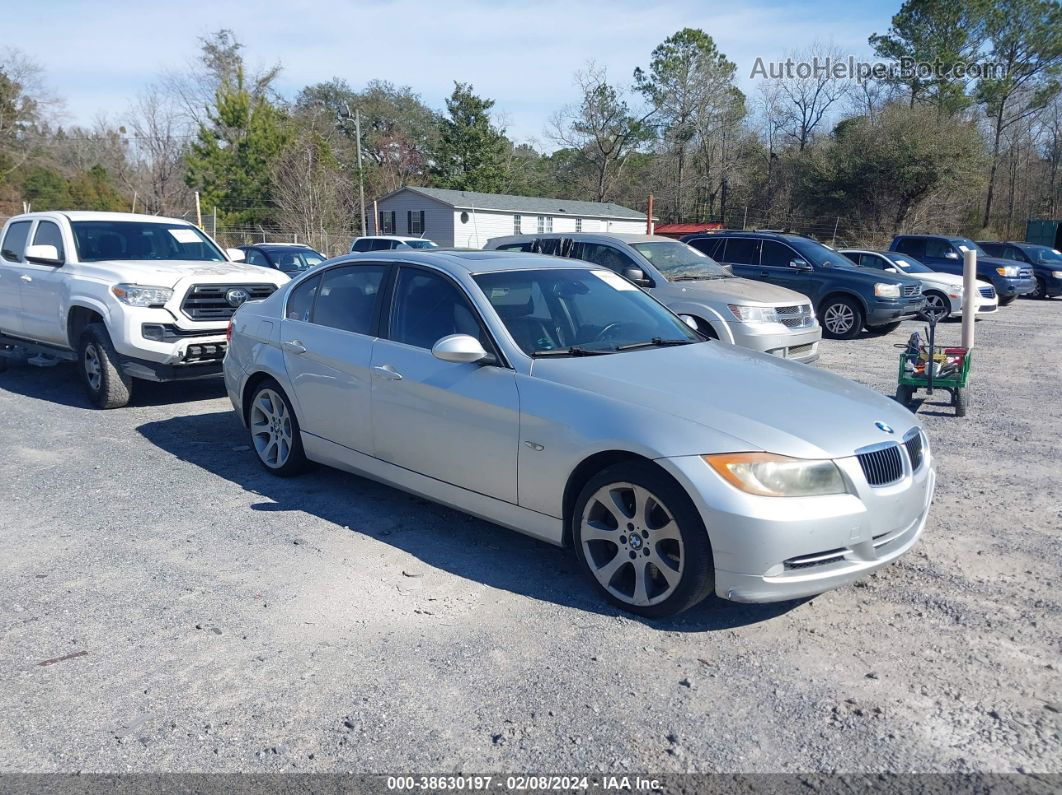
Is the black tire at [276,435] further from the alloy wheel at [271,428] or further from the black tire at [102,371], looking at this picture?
the black tire at [102,371]

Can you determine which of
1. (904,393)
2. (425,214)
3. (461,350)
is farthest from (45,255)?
(425,214)

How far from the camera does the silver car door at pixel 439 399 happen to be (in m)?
4.38

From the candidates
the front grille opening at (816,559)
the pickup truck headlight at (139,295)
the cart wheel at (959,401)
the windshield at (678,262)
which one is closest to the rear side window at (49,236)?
the pickup truck headlight at (139,295)

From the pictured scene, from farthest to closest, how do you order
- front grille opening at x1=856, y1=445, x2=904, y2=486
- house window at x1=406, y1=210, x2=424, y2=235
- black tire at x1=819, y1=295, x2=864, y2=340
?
house window at x1=406, y1=210, x2=424, y2=235 < black tire at x1=819, y1=295, x2=864, y2=340 < front grille opening at x1=856, y1=445, x2=904, y2=486

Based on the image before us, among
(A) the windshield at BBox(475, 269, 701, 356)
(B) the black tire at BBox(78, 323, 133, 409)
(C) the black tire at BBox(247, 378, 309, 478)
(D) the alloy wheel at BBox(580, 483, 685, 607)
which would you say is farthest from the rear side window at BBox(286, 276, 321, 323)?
(B) the black tire at BBox(78, 323, 133, 409)

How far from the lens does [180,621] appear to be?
3.94m

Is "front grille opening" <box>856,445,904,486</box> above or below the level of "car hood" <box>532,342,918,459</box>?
below

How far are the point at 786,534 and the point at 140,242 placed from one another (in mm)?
8031

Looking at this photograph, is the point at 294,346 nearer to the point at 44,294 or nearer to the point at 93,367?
the point at 93,367

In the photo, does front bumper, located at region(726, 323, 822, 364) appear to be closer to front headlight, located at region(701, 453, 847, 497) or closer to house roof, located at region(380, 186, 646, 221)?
front headlight, located at region(701, 453, 847, 497)

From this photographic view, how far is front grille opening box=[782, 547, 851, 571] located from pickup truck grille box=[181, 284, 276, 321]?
587 cm

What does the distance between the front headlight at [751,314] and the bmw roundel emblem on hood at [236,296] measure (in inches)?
206

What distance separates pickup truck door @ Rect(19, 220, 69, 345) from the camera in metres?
8.63

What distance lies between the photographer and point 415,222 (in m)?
46.7
